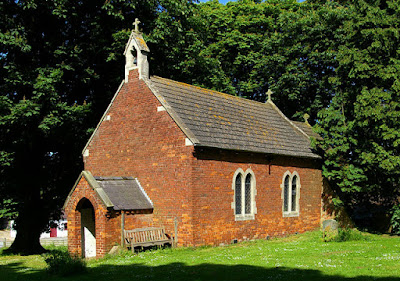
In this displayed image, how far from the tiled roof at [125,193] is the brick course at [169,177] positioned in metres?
0.28

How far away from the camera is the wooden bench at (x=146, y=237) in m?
16.8

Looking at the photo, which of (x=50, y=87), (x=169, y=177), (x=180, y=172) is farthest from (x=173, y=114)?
(x=50, y=87)

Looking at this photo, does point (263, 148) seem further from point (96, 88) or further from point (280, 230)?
point (96, 88)

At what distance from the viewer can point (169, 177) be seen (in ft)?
60.2

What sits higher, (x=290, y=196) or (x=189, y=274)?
(x=290, y=196)

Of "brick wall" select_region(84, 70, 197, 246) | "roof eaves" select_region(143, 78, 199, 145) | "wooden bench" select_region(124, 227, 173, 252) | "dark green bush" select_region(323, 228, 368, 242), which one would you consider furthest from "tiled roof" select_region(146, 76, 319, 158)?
"dark green bush" select_region(323, 228, 368, 242)

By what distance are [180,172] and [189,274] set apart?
6.07 metres

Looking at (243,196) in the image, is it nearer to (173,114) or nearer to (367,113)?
(173,114)

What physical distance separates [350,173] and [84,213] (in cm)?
1450

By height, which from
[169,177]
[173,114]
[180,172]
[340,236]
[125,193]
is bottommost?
[340,236]

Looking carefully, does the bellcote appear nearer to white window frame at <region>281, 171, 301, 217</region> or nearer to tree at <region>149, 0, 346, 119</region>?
tree at <region>149, 0, 346, 119</region>

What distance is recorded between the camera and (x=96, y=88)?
2592 cm

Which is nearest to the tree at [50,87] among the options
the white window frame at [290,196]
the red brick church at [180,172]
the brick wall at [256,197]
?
the red brick church at [180,172]

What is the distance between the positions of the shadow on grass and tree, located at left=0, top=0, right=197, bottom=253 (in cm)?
883
